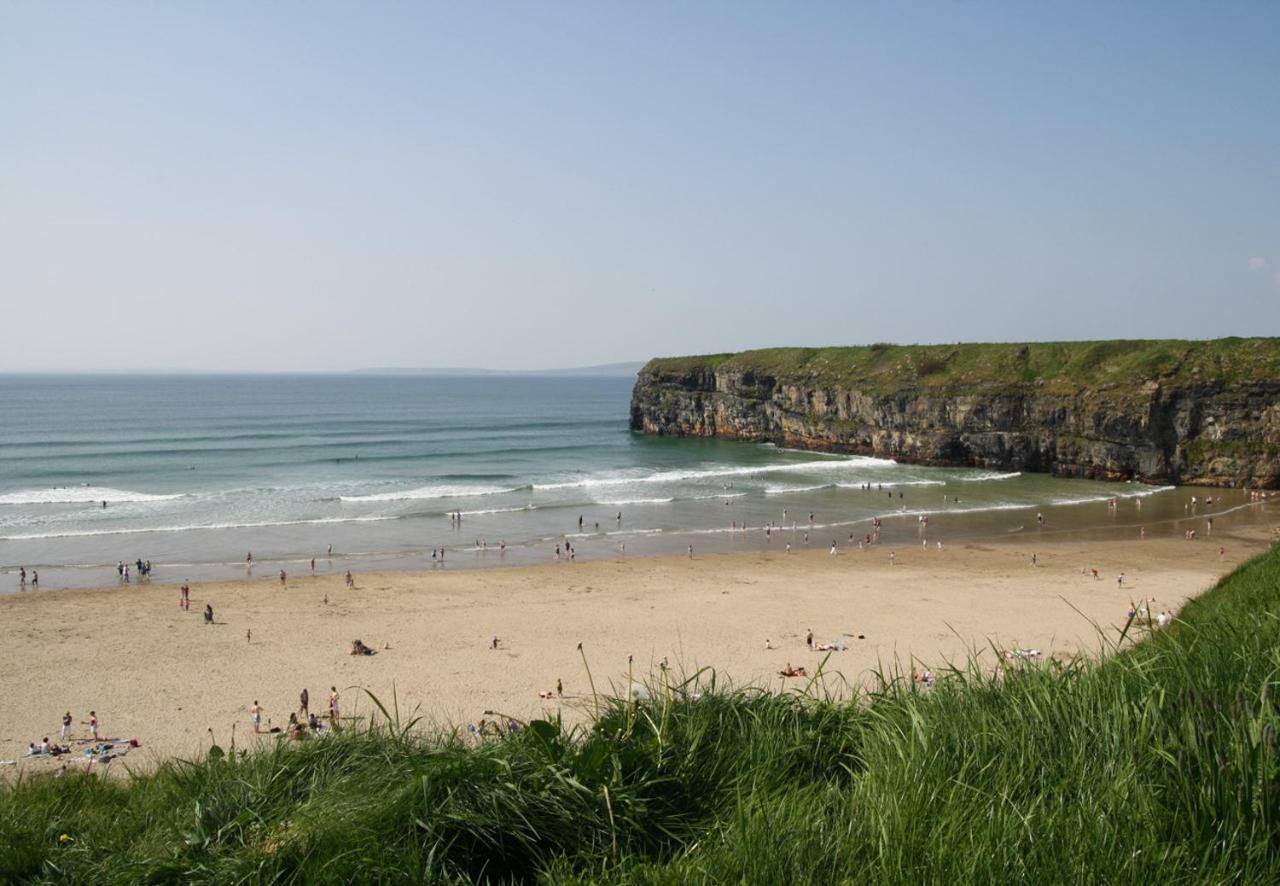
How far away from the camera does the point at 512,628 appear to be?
24.5 metres

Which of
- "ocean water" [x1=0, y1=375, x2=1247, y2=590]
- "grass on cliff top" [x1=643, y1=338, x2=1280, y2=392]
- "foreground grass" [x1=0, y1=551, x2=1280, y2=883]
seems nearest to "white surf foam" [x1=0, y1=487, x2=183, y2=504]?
"ocean water" [x1=0, y1=375, x2=1247, y2=590]

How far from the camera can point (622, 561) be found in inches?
1312

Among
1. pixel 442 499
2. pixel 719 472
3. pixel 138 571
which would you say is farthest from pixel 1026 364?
pixel 138 571

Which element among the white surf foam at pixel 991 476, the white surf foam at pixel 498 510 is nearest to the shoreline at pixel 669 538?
the white surf foam at pixel 498 510

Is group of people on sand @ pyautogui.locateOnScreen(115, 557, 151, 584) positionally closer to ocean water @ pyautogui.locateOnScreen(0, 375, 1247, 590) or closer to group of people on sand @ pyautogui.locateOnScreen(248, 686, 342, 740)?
ocean water @ pyautogui.locateOnScreen(0, 375, 1247, 590)

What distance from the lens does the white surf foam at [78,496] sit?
44000 millimetres

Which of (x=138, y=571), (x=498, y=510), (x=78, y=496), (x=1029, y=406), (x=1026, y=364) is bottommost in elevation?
(x=138, y=571)

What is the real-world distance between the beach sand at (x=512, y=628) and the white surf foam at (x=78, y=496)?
61.4 ft

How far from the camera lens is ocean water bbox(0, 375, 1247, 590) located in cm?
3516

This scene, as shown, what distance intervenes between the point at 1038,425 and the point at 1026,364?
6753 millimetres

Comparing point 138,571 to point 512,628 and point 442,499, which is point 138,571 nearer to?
point 512,628

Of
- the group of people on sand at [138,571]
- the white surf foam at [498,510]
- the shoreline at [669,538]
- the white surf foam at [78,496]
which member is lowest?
the shoreline at [669,538]

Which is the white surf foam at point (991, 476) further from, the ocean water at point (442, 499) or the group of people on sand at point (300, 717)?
the group of people on sand at point (300, 717)

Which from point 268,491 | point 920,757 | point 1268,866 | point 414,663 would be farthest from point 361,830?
point 268,491
